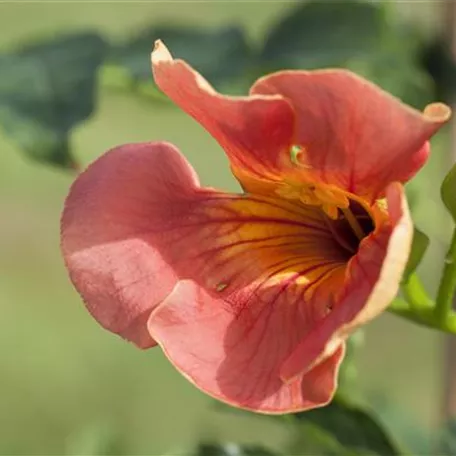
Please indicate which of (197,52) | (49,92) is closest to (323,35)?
(197,52)

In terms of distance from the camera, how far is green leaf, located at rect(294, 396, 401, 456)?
0.58 meters

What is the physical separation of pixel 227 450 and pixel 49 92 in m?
0.28

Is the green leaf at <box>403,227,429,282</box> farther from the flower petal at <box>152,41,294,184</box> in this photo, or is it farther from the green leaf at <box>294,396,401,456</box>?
the green leaf at <box>294,396,401,456</box>

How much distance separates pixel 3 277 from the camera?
54.2 inches

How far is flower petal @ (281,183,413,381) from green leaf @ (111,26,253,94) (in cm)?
41

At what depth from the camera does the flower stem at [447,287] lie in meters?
0.43

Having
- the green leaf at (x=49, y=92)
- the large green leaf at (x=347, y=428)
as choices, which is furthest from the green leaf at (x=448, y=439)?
the green leaf at (x=49, y=92)

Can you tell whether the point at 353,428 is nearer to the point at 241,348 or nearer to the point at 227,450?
the point at 227,450

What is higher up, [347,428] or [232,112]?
[232,112]

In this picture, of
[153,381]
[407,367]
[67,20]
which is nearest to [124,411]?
[153,381]

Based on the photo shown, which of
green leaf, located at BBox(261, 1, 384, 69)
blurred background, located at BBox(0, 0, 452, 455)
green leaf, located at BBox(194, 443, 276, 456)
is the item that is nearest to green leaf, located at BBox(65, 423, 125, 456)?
blurred background, located at BBox(0, 0, 452, 455)

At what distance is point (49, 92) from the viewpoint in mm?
728

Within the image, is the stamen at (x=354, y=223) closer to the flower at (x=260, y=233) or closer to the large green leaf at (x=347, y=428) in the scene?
the flower at (x=260, y=233)

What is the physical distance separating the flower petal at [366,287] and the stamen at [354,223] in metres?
0.05
